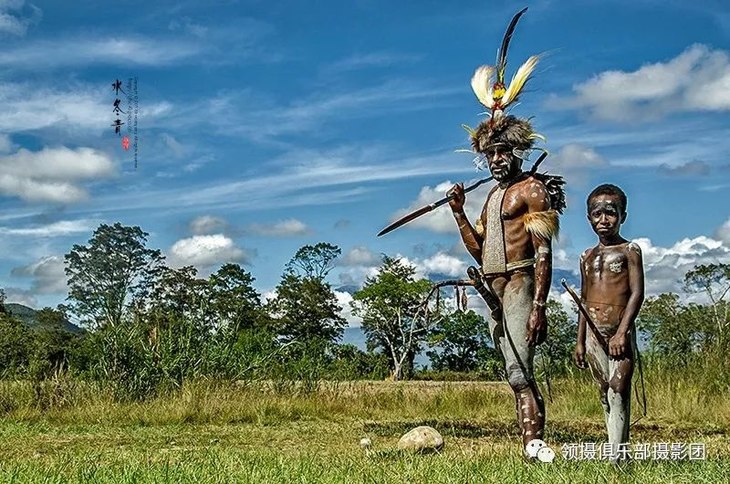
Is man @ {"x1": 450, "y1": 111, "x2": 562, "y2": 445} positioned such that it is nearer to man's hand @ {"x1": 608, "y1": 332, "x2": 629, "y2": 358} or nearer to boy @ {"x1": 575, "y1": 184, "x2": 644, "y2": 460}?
boy @ {"x1": 575, "y1": 184, "x2": 644, "y2": 460}

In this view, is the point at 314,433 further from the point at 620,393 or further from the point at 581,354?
the point at 620,393

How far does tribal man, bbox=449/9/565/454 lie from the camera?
6230mm

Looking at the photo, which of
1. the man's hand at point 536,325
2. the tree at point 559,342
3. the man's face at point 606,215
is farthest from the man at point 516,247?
the tree at point 559,342

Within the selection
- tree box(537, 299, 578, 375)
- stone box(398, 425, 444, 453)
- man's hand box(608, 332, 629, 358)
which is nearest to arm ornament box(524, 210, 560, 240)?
man's hand box(608, 332, 629, 358)

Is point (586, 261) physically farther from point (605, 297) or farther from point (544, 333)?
point (544, 333)

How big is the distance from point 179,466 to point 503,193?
2.93 meters

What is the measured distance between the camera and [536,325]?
6.14 meters

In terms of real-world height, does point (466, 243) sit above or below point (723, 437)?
above

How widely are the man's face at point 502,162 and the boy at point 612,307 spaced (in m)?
1.00

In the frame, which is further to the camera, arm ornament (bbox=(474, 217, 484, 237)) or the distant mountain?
the distant mountain

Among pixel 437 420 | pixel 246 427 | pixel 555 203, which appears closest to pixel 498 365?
pixel 437 420

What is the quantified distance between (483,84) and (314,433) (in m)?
4.38

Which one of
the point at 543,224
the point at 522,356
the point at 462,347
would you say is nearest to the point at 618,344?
the point at 522,356

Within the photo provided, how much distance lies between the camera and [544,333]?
6203 millimetres
